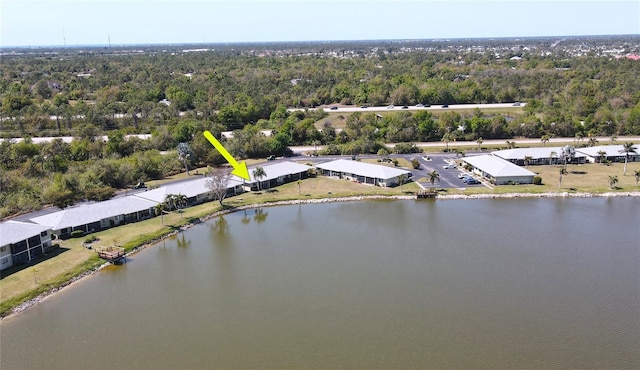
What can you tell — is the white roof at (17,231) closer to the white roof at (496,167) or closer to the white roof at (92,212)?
the white roof at (92,212)

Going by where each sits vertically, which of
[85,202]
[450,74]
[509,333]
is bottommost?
[509,333]

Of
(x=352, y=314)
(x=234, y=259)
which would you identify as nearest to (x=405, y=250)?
(x=352, y=314)

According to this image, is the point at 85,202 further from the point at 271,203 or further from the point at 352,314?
the point at 352,314

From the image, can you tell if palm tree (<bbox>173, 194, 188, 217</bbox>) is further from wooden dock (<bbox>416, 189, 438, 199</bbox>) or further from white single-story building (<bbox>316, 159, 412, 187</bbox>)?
wooden dock (<bbox>416, 189, 438, 199</bbox>)

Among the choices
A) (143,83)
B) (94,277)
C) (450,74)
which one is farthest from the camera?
(450,74)

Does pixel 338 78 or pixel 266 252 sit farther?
pixel 338 78

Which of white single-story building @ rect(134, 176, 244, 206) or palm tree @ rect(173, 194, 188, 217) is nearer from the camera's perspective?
palm tree @ rect(173, 194, 188, 217)

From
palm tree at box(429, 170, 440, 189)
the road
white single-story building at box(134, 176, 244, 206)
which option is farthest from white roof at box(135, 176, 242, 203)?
the road
